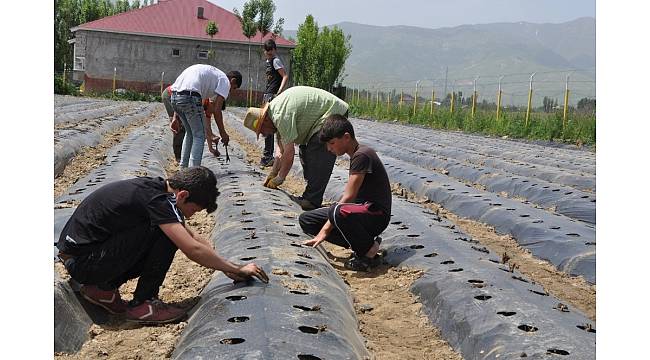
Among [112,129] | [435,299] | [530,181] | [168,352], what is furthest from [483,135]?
[168,352]

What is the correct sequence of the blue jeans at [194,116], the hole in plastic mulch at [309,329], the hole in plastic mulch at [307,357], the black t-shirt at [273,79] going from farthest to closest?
1. the black t-shirt at [273,79]
2. the blue jeans at [194,116]
3. the hole in plastic mulch at [309,329]
4. the hole in plastic mulch at [307,357]

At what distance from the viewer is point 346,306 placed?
3.68m

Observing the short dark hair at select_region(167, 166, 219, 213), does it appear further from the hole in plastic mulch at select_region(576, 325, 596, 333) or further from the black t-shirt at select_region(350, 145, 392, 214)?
the hole in plastic mulch at select_region(576, 325, 596, 333)

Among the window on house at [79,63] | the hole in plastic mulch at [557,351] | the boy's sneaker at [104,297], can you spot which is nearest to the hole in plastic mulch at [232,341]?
the boy's sneaker at [104,297]

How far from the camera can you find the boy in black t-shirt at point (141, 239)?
10.5ft

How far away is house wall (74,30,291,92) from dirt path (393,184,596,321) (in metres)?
32.6

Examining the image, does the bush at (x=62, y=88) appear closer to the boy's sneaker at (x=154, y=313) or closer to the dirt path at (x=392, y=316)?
the dirt path at (x=392, y=316)

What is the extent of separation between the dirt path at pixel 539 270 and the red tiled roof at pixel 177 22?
3430 cm

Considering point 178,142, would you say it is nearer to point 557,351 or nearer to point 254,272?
point 254,272

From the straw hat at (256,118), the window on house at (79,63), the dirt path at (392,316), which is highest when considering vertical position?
the window on house at (79,63)

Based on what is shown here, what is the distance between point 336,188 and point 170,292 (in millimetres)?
3658

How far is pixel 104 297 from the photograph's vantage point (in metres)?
3.50

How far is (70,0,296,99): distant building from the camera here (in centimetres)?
3775

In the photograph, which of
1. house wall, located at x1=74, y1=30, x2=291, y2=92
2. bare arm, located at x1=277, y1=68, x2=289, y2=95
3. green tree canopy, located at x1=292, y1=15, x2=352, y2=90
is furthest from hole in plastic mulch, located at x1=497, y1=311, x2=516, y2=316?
green tree canopy, located at x1=292, y1=15, x2=352, y2=90
